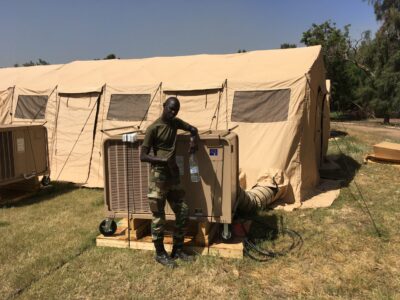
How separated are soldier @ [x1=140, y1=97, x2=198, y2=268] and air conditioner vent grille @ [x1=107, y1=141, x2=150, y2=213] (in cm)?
51

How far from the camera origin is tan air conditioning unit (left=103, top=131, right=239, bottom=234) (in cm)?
485

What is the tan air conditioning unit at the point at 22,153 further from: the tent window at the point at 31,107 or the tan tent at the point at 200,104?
the tent window at the point at 31,107

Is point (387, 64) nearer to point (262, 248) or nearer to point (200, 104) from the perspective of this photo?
point (200, 104)

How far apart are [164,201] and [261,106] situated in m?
4.26

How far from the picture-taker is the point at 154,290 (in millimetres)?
4160

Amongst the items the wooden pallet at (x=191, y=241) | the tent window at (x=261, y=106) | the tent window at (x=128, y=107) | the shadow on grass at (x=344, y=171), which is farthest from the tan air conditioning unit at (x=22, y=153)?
the shadow on grass at (x=344, y=171)

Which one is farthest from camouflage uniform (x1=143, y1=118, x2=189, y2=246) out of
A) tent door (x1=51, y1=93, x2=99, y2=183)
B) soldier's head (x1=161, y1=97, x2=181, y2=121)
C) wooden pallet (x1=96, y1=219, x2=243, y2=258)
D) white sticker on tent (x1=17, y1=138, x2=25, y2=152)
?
tent door (x1=51, y1=93, x2=99, y2=183)

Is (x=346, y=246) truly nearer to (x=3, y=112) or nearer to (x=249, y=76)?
(x=249, y=76)

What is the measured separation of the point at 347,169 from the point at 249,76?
4097mm

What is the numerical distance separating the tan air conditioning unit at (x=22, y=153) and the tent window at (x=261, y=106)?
4.21m

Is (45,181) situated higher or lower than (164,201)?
lower

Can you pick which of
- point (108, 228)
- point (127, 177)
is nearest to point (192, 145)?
point (127, 177)

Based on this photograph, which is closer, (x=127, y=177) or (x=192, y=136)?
(x=192, y=136)

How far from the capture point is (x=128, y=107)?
9344mm
